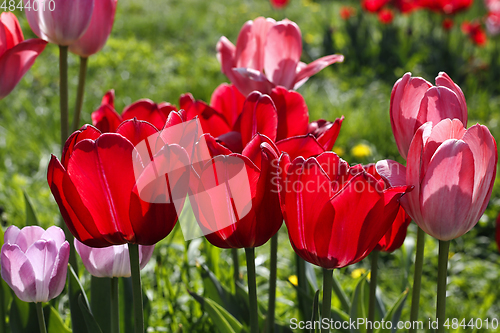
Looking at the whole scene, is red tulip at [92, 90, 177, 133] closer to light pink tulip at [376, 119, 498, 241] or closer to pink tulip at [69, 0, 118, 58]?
pink tulip at [69, 0, 118, 58]

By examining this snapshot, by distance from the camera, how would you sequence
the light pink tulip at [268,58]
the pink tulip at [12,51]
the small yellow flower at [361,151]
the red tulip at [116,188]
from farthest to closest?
the small yellow flower at [361,151] → the light pink tulip at [268,58] → the pink tulip at [12,51] → the red tulip at [116,188]

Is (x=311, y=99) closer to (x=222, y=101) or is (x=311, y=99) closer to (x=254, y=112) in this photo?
(x=222, y=101)

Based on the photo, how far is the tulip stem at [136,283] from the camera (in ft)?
1.83

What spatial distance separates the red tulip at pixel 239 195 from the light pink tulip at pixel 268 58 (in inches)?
→ 13.4

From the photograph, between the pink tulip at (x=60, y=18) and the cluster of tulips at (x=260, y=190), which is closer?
the cluster of tulips at (x=260, y=190)

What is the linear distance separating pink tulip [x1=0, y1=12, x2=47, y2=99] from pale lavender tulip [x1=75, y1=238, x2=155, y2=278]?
323mm

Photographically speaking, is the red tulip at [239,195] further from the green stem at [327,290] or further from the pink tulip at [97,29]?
the pink tulip at [97,29]

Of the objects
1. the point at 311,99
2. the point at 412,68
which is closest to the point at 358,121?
the point at 311,99

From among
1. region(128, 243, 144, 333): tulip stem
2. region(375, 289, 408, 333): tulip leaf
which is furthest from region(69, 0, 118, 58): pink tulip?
region(375, 289, 408, 333): tulip leaf

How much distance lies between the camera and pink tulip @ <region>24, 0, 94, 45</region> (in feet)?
2.70

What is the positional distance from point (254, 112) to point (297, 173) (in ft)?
0.58

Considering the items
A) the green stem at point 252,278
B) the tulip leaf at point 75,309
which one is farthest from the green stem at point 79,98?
the green stem at point 252,278

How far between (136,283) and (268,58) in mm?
519

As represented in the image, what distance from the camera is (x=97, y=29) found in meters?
0.93
